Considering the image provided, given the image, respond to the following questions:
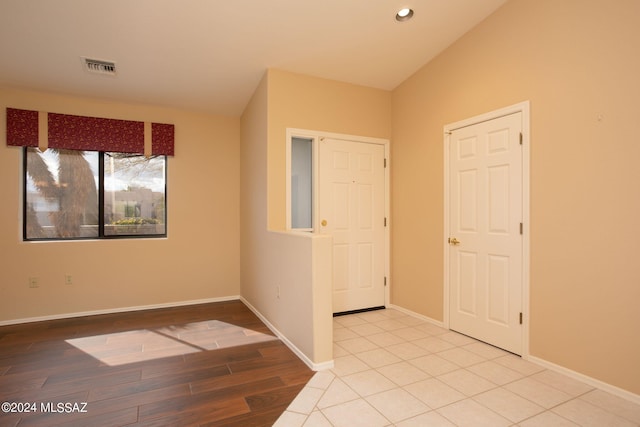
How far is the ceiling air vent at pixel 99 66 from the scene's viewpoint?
10.5 feet

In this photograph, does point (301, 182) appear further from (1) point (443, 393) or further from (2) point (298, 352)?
(1) point (443, 393)

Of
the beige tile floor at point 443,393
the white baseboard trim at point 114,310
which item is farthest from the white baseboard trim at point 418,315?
the white baseboard trim at point 114,310

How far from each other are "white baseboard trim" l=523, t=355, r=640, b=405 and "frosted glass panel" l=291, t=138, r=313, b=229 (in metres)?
2.54

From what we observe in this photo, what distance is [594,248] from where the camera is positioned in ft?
7.61

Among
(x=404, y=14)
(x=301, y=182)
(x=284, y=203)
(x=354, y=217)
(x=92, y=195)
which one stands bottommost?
(x=354, y=217)

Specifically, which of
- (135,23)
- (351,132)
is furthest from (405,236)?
(135,23)

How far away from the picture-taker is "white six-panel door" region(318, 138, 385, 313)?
3.92 m

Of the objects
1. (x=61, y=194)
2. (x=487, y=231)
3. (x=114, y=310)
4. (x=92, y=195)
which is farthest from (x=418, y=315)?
(x=61, y=194)

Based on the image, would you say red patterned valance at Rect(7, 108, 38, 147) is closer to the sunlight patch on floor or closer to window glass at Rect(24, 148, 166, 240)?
window glass at Rect(24, 148, 166, 240)

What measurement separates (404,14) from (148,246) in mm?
4063

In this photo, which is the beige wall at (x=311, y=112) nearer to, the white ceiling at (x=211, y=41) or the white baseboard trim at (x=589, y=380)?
the white ceiling at (x=211, y=41)

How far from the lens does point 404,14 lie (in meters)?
2.95

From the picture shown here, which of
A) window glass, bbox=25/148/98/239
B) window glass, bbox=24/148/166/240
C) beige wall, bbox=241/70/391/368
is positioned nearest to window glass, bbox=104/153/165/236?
window glass, bbox=24/148/166/240

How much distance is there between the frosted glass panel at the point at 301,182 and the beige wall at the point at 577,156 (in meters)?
1.80
